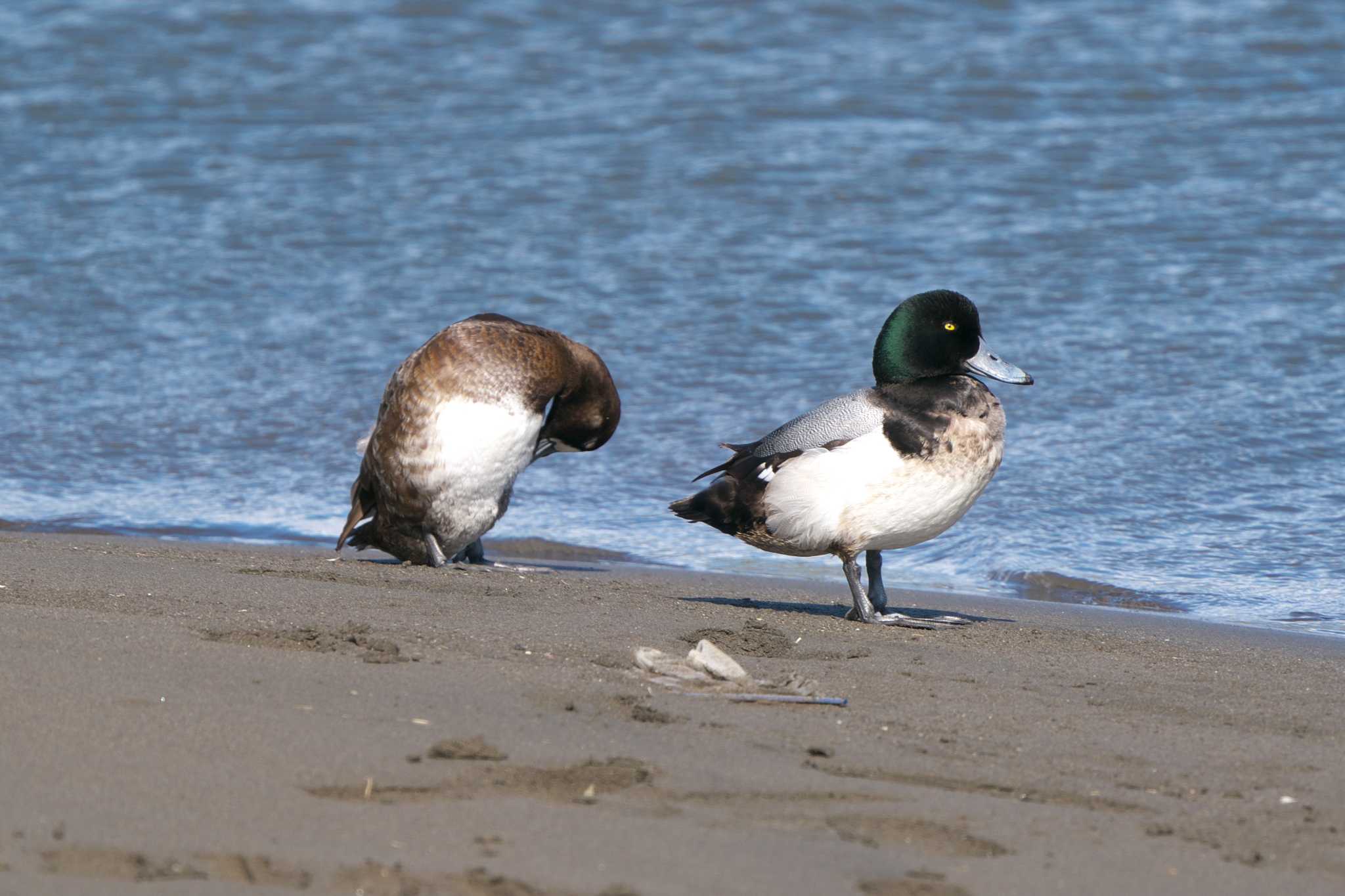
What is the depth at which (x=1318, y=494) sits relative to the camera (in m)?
7.66

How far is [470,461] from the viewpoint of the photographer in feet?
22.4

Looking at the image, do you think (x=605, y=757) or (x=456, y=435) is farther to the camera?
(x=456, y=435)

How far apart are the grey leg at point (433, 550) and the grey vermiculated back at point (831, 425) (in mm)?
1526

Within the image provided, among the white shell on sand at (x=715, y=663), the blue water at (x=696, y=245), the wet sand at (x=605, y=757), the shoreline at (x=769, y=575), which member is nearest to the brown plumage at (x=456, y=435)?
the shoreline at (x=769, y=575)

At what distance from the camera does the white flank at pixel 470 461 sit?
6.77m

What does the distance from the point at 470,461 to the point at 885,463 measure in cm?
184

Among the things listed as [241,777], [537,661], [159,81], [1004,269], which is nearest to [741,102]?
[1004,269]

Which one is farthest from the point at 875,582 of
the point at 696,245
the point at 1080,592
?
the point at 696,245

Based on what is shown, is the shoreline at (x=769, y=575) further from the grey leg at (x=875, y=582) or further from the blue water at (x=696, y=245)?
the grey leg at (x=875, y=582)

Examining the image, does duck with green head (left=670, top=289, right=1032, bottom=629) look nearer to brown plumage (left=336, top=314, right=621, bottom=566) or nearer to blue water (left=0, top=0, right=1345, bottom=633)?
brown plumage (left=336, top=314, right=621, bottom=566)

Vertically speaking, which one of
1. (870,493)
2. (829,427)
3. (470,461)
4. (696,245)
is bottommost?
(696,245)

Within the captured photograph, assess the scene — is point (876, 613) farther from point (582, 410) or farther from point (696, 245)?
point (696, 245)

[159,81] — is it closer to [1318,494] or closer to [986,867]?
[1318,494]

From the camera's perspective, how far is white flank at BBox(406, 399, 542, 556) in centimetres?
677
